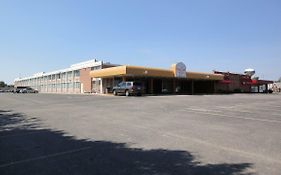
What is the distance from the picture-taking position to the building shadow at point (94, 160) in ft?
20.4

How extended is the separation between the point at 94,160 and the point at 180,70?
147 ft

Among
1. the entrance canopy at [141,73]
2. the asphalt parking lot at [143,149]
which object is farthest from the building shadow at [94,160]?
the entrance canopy at [141,73]

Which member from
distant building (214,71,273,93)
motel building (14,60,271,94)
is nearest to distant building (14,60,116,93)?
motel building (14,60,271,94)

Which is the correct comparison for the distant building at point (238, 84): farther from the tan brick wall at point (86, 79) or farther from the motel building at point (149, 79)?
the tan brick wall at point (86, 79)

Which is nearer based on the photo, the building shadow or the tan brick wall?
the building shadow

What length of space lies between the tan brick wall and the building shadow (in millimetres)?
53399

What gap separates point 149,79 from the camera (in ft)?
171

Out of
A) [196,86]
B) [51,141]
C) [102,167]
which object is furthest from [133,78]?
[102,167]

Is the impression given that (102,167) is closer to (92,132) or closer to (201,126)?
(92,132)

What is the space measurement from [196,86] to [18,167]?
60.1m

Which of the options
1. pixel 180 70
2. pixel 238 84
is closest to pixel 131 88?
pixel 180 70

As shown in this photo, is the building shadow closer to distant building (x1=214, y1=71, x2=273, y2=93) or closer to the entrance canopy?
the entrance canopy

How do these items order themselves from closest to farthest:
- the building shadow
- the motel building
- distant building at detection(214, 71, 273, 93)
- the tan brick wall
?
1. the building shadow
2. the motel building
3. the tan brick wall
4. distant building at detection(214, 71, 273, 93)

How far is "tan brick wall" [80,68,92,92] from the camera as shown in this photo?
6303 cm
